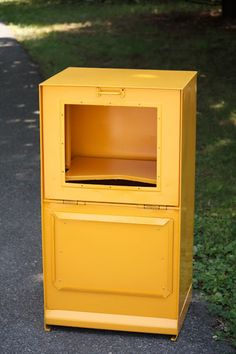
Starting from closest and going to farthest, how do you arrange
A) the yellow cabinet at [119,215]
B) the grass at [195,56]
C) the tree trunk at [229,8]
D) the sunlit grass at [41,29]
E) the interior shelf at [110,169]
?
the yellow cabinet at [119,215] < the interior shelf at [110,169] < the grass at [195,56] < the tree trunk at [229,8] < the sunlit grass at [41,29]

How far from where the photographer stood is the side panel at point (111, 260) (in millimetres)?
4820

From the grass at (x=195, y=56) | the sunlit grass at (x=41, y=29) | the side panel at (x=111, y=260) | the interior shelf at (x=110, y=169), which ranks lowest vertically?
the sunlit grass at (x=41, y=29)

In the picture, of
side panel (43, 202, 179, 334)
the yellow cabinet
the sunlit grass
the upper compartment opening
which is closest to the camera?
the yellow cabinet

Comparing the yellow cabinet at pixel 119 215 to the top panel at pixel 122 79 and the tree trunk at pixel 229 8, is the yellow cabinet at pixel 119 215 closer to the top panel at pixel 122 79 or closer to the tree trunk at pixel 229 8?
the top panel at pixel 122 79

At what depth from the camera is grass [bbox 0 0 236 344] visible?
605cm

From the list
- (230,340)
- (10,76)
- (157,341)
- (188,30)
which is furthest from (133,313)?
(188,30)

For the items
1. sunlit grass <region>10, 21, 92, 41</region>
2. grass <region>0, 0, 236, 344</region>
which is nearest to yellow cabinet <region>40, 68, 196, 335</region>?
grass <region>0, 0, 236, 344</region>

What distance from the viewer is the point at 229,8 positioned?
1662 cm

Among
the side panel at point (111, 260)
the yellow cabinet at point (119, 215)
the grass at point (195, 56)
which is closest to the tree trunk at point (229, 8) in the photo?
the grass at point (195, 56)

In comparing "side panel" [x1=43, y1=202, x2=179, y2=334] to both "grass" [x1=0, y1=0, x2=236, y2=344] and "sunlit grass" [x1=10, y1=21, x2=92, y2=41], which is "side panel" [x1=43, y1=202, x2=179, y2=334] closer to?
"grass" [x1=0, y1=0, x2=236, y2=344]

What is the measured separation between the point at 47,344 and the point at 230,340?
977 millimetres

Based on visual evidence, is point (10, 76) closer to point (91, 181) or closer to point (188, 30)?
point (188, 30)

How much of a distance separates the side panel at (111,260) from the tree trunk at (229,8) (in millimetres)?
12260

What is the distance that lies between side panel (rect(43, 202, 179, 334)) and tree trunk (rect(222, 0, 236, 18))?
1226cm
